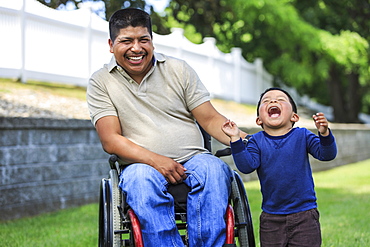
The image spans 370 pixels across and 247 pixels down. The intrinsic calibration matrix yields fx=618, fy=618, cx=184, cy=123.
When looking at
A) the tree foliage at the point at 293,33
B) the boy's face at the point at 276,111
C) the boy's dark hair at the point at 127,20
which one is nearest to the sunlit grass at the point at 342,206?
the boy's face at the point at 276,111

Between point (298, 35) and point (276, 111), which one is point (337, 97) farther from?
point (276, 111)

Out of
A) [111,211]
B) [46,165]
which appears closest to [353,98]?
[46,165]

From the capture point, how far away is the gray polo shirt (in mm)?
3299

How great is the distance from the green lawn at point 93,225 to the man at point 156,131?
149 centimetres

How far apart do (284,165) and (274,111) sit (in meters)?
0.28

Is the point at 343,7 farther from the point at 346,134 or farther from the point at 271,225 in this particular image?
the point at 271,225

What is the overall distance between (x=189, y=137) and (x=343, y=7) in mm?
15516

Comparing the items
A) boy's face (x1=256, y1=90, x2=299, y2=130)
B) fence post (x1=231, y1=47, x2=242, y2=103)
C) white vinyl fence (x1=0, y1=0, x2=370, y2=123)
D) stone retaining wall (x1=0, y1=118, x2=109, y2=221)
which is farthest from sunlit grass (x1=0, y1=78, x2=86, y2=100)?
fence post (x1=231, y1=47, x2=242, y2=103)

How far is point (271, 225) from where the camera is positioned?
2990 mm

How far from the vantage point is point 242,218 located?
126 inches

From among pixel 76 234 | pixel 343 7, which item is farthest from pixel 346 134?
pixel 76 234

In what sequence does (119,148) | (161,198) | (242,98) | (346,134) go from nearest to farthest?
1. (161,198)
2. (119,148)
3. (346,134)
4. (242,98)

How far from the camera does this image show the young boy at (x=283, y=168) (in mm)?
2936

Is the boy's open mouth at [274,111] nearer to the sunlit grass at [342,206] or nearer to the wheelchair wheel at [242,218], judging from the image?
the wheelchair wheel at [242,218]
